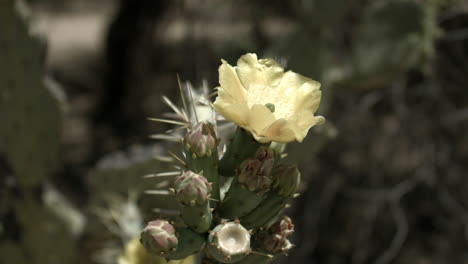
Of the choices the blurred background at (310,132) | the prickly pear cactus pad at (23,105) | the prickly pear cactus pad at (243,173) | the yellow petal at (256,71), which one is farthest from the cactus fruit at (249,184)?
the prickly pear cactus pad at (23,105)

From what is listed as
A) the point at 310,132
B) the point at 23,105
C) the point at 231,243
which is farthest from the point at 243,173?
the point at 23,105

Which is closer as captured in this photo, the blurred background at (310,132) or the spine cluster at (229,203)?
the spine cluster at (229,203)

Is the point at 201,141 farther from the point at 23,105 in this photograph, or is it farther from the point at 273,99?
the point at 23,105

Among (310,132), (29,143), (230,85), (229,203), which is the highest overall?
(29,143)

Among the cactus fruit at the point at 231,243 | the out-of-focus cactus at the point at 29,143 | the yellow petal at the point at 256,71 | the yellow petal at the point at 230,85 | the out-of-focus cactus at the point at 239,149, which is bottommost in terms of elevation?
the cactus fruit at the point at 231,243

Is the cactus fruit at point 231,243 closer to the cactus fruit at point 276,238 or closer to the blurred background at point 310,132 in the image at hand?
the cactus fruit at point 276,238

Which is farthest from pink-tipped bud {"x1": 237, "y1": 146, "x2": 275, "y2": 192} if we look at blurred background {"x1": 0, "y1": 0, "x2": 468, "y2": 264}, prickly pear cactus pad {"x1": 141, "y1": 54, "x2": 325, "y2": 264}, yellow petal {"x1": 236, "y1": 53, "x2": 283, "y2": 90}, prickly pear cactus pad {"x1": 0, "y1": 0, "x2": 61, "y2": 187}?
prickly pear cactus pad {"x1": 0, "y1": 0, "x2": 61, "y2": 187}
